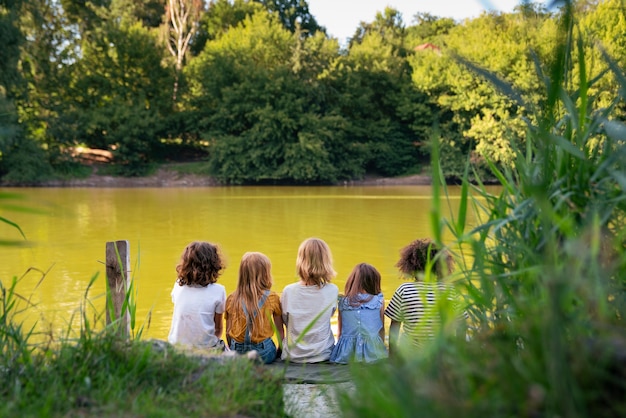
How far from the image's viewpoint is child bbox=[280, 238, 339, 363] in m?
4.20

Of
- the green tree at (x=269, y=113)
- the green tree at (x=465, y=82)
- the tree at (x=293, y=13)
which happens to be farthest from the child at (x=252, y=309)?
the tree at (x=293, y=13)

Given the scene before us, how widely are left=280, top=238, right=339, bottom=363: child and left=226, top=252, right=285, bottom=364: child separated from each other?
12cm

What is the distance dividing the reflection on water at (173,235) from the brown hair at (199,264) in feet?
1.27

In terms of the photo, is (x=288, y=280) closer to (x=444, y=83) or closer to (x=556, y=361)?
(x=556, y=361)

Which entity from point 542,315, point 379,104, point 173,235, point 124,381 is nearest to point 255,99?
point 379,104

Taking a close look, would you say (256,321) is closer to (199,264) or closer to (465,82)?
(199,264)

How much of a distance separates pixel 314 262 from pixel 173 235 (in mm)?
9126

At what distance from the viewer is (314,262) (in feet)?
13.8

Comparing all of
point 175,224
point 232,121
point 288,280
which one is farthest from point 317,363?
point 232,121

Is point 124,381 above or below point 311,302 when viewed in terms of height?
above

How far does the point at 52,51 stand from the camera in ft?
105

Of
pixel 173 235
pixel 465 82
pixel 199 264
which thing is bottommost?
pixel 173 235

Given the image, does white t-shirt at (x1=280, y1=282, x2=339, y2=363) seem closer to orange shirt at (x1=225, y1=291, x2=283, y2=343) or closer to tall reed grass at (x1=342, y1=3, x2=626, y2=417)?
orange shirt at (x1=225, y1=291, x2=283, y2=343)

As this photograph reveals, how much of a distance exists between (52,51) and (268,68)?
9968mm
